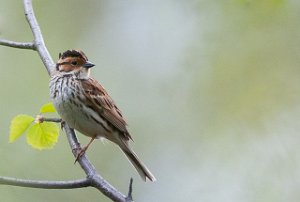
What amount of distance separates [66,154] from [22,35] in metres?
1.62

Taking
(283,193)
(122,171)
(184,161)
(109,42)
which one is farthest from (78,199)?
(109,42)

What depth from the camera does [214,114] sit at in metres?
8.44

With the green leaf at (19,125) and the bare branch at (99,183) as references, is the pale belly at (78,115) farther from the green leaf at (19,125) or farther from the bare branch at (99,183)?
the green leaf at (19,125)

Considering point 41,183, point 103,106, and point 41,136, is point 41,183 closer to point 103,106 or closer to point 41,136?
point 41,136

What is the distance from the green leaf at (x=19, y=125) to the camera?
14.1 feet

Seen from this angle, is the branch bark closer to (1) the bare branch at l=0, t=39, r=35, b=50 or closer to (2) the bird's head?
(1) the bare branch at l=0, t=39, r=35, b=50

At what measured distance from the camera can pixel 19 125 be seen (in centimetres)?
436

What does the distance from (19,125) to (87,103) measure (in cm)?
151

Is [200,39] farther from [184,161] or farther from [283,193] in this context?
[283,193]

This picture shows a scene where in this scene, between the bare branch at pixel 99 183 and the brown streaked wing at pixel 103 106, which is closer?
the bare branch at pixel 99 183

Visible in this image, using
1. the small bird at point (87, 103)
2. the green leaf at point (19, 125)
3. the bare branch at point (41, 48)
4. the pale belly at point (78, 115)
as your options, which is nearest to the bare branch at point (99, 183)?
the green leaf at point (19, 125)

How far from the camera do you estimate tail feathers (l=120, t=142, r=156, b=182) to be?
18.6 feet

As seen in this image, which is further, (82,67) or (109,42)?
(109,42)

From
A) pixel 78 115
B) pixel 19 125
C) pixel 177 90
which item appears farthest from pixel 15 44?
pixel 177 90
